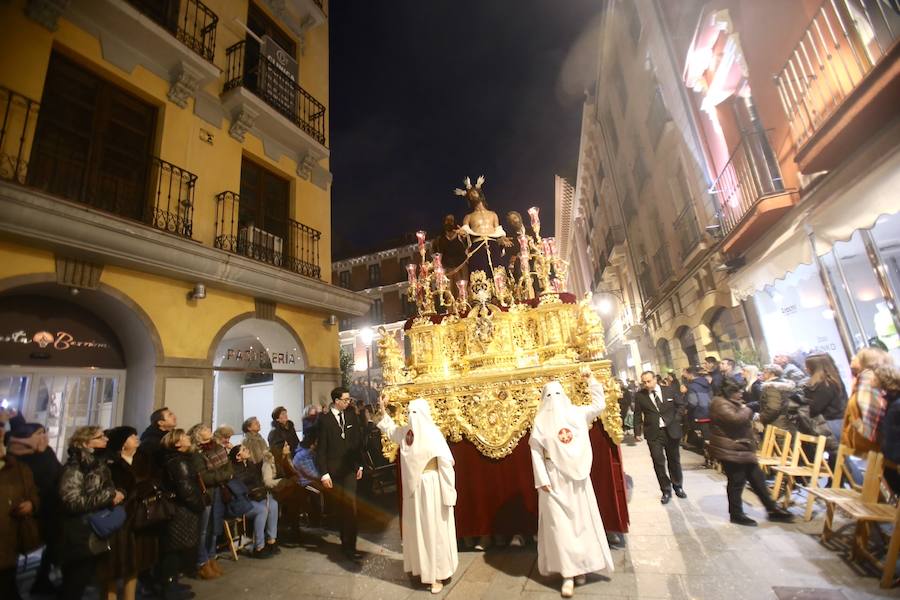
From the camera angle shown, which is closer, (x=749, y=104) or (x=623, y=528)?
(x=623, y=528)

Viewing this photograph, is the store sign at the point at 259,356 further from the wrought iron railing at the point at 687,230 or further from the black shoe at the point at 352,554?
the wrought iron railing at the point at 687,230

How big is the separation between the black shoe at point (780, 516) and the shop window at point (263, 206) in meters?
9.32

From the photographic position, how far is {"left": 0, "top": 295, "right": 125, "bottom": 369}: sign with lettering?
5.58 metres

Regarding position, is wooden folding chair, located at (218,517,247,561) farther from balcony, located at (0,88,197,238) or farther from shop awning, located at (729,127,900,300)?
shop awning, located at (729,127,900,300)

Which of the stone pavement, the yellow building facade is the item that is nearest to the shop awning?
the stone pavement

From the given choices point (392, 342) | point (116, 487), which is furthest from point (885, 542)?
point (116, 487)

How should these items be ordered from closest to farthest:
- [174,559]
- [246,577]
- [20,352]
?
[174,559] → [246,577] → [20,352]

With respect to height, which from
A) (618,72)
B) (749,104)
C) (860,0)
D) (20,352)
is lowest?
(20,352)

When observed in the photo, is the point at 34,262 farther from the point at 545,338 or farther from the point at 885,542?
the point at 885,542

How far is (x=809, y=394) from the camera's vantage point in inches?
206

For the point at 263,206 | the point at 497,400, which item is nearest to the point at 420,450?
the point at 497,400

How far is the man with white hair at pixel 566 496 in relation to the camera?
346 centimetres

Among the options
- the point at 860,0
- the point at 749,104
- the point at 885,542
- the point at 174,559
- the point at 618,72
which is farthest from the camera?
the point at 618,72

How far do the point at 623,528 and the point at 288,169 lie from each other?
970 cm
